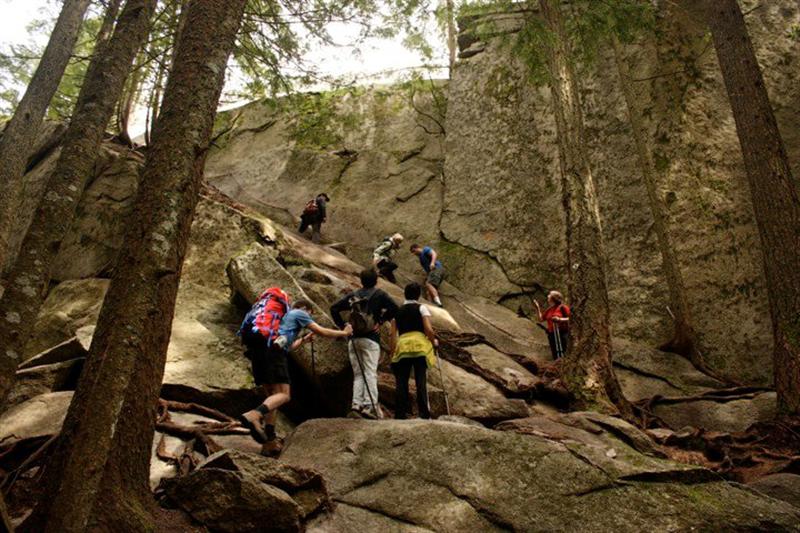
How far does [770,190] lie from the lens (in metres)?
7.85

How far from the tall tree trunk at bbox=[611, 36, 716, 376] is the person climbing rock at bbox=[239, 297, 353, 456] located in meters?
8.20

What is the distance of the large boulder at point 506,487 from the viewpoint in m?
4.06

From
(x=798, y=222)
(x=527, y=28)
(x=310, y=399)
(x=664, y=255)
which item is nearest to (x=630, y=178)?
(x=664, y=255)

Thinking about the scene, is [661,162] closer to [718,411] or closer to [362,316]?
[718,411]

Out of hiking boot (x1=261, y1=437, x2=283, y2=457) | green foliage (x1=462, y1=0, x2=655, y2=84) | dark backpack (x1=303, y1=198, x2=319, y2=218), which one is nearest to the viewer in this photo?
hiking boot (x1=261, y1=437, x2=283, y2=457)

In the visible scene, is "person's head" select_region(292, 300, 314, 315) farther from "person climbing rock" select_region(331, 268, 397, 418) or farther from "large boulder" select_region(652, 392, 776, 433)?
"large boulder" select_region(652, 392, 776, 433)

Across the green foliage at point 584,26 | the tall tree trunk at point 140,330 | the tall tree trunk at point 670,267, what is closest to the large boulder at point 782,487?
the tall tree trunk at point 140,330

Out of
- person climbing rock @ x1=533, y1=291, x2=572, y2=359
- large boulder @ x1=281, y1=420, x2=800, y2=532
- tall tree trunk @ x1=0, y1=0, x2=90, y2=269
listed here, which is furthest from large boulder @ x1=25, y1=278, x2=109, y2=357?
person climbing rock @ x1=533, y1=291, x2=572, y2=359

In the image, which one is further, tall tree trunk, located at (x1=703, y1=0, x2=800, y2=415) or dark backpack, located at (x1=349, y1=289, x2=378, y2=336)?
tall tree trunk, located at (x1=703, y1=0, x2=800, y2=415)

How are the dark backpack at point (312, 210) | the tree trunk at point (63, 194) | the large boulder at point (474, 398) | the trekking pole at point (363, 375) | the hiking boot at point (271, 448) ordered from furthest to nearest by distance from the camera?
the dark backpack at point (312, 210) < the large boulder at point (474, 398) < the trekking pole at point (363, 375) < the hiking boot at point (271, 448) < the tree trunk at point (63, 194)

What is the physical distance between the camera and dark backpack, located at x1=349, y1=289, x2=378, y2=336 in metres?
6.63

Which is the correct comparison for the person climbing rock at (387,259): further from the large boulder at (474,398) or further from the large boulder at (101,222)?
the large boulder at (101,222)

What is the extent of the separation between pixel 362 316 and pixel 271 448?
194 cm

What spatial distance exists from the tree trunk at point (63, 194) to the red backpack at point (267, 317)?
→ 6.80ft
